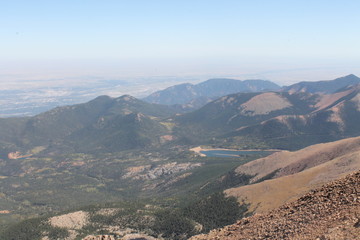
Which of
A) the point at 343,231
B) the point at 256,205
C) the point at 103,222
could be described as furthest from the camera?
the point at 103,222

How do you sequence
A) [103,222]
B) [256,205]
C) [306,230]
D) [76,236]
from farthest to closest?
[103,222], [76,236], [256,205], [306,230]

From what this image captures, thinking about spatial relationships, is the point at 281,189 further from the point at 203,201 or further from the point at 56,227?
the point at 56,227

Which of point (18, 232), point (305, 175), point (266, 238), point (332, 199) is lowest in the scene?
point (18, 232)

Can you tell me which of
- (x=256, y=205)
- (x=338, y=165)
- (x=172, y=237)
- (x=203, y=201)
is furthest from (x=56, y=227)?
(x=338, y=165)

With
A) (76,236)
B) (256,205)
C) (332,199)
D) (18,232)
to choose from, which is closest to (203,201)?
(256,205)

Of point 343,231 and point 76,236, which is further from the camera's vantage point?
point 76,236

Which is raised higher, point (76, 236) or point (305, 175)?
point (305, 175)
